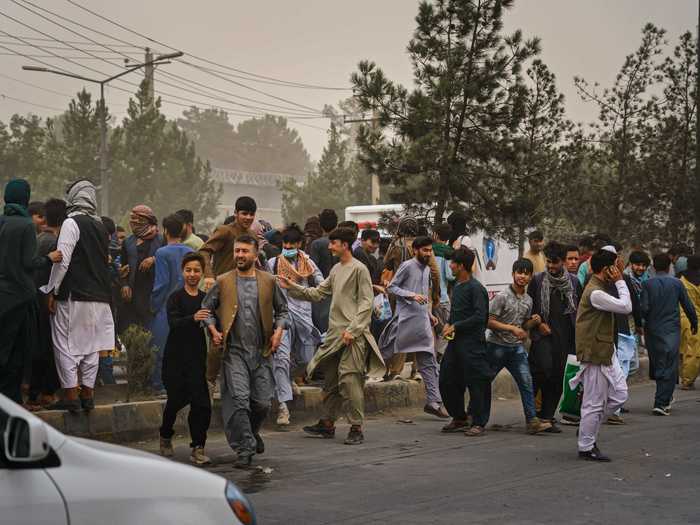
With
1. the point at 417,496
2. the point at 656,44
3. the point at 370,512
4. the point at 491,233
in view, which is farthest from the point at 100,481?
the point at 656,44

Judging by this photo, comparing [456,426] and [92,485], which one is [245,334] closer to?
[456,426]

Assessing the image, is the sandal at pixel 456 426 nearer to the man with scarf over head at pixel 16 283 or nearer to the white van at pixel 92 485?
the man with scarf over head at pixel 16 283

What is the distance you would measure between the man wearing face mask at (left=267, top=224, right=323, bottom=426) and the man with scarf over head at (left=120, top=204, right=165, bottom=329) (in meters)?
1.46

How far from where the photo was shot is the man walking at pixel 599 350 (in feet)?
31.4

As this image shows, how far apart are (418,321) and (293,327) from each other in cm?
125

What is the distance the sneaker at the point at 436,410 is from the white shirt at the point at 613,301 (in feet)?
9.70

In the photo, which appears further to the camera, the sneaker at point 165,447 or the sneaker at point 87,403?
the sneaker at point 87,403

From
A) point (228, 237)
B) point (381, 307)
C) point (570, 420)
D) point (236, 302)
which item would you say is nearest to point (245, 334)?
point (236, 302)

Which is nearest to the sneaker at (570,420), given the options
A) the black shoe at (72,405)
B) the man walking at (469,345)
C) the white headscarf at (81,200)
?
the man walking at (469,345)

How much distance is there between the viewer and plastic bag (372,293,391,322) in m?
12.7

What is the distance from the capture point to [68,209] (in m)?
9.97

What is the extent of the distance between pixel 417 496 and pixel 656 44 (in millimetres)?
16577

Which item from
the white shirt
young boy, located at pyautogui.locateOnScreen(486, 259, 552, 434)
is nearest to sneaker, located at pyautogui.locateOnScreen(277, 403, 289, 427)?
young boy, located at pyautogui.locateOnScreen(486, 259, 552, 434)

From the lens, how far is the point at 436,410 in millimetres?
12305
